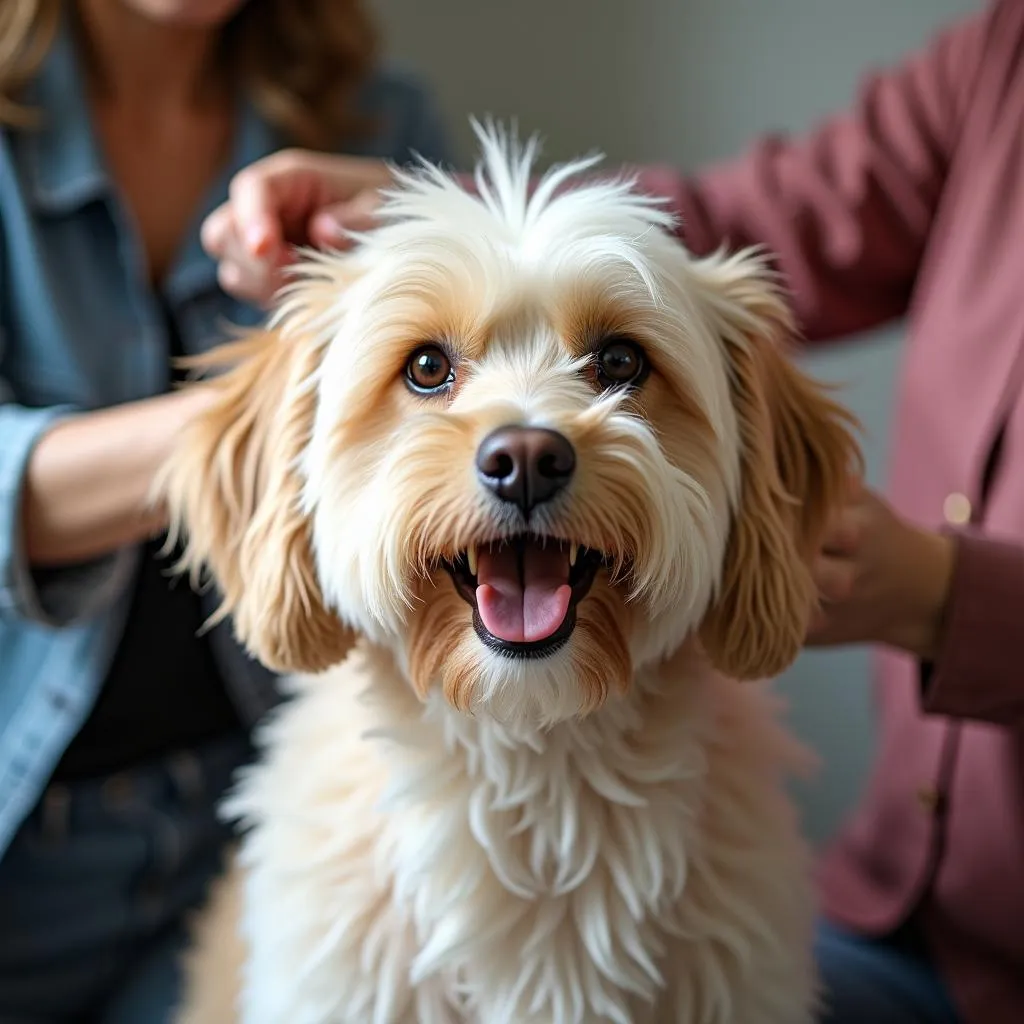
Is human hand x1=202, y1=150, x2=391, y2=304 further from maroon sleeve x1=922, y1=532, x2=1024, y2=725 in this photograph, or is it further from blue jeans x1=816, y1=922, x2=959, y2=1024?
blue jeans x1=816, y1=922, x2=959, y2=1024

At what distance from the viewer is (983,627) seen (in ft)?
2.83

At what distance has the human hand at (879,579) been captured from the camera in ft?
2.69

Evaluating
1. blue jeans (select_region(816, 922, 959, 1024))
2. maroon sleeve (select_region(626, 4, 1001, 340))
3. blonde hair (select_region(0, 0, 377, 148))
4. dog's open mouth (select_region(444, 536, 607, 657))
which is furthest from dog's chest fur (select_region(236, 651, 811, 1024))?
blonde hair (select_region(0, 0, 377, 148))

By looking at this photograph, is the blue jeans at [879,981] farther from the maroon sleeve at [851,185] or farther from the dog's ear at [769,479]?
the maroon sleeve at [851,185]

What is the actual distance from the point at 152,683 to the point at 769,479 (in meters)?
0.65

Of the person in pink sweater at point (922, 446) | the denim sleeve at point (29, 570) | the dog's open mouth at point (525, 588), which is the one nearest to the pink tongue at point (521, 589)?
the dog's open mouth at point (525, 588)

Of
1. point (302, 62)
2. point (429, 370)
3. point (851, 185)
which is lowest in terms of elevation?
point (429, 370)

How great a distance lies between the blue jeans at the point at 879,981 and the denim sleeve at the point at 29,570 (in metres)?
0.73

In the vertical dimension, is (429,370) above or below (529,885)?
above

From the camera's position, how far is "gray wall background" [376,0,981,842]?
1561mm

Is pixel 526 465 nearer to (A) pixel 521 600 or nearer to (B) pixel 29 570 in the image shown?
(A) pixel 521 600

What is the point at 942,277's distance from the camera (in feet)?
3.53

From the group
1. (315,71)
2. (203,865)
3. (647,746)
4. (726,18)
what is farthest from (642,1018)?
(726,18)

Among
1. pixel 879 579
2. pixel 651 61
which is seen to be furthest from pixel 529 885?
pixel 651 61
